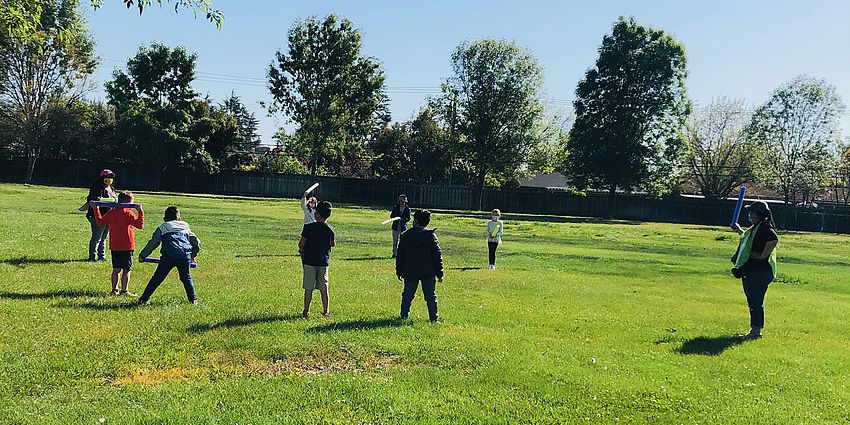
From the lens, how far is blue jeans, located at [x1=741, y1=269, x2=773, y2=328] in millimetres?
9617

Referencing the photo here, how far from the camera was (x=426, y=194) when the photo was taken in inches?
2299

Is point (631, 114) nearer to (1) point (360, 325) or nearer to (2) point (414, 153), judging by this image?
(2) point (414, 153)

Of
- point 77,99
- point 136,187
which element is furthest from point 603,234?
point 77,99

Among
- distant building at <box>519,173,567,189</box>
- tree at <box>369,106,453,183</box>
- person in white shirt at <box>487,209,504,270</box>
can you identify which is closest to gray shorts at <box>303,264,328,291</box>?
person in white shirt at <box>487,209,504,270</box>

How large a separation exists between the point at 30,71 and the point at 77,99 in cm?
448

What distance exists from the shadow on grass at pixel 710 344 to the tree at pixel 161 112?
52.7 metres

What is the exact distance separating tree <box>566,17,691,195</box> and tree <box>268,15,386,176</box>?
1959 cm

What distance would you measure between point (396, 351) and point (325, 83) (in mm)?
52706

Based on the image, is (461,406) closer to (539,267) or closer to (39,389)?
(39,389)

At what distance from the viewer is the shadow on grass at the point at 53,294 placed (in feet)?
32.1

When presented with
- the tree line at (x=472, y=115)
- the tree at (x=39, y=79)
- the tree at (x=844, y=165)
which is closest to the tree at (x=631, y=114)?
the tree line at (x=472, y=115)

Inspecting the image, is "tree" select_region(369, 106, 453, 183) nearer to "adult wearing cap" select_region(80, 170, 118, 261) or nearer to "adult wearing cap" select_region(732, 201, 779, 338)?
"adult wearing cap" select_region(80, 170, 118, 261)

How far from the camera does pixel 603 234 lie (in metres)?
34.3

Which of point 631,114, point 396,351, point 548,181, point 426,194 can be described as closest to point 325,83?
point 426,194
